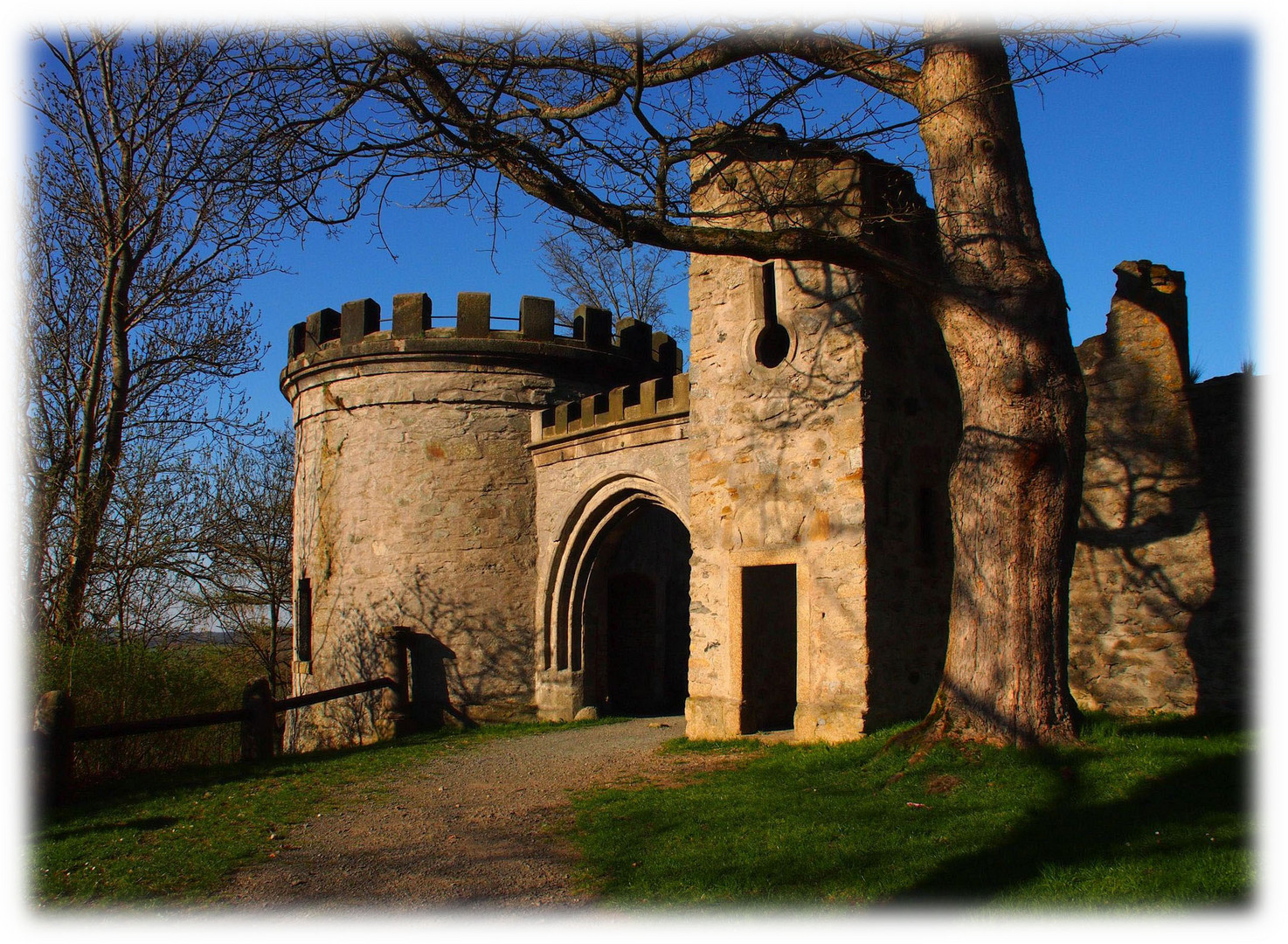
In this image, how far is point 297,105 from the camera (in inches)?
234

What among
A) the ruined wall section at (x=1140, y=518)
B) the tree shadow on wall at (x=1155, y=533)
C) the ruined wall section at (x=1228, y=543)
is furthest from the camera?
the ruined wall section at (x=1140, y=518)

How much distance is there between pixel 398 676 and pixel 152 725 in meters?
3.77

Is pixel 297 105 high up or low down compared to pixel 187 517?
up

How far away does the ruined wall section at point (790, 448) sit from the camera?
7.34 metres

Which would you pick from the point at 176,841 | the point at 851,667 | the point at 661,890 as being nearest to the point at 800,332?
the point at 851,667

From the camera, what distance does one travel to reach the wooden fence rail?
678 cm

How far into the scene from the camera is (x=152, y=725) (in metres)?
7.54

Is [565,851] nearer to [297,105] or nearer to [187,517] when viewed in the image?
[297,105]

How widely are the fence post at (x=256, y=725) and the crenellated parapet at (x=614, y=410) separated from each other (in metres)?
4.39

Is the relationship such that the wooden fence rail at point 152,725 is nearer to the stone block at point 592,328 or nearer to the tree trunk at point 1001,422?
the stone block at point 592,328

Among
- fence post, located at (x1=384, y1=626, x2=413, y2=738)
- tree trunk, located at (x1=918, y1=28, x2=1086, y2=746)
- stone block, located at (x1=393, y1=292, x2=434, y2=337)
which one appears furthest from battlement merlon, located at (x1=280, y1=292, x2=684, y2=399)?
tree trunk, located at (x1=918, y1=28, x2=1086, y2=746)

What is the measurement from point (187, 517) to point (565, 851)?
6.68m

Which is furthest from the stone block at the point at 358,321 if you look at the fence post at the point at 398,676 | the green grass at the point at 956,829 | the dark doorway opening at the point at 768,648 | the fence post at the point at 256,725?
the green grass at the point at 956,829

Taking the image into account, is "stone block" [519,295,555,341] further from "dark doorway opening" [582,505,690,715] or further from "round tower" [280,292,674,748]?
"dark doorway opening" [582,505,690,715]
